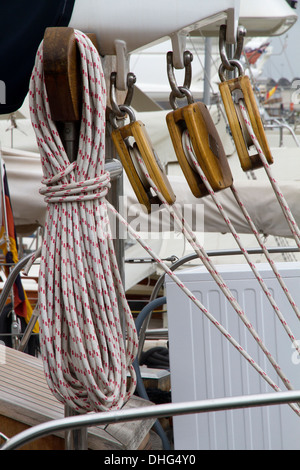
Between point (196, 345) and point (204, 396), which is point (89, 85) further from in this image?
point (204, 396)

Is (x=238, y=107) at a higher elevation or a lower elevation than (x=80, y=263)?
higher

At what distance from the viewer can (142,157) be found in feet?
4.66

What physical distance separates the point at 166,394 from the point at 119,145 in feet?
4.73

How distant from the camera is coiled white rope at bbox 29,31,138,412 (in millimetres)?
1224

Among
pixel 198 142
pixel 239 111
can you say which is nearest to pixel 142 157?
pixel 198 142

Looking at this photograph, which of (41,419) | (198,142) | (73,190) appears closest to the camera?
(73,190)

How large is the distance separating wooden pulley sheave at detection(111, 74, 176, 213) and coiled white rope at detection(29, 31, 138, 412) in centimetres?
16

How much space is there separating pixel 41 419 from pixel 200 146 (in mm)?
765

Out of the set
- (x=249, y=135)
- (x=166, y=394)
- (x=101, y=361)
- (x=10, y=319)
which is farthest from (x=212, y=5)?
(x=10, y=319)

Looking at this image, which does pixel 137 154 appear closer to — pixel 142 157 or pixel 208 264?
pixel 142 157

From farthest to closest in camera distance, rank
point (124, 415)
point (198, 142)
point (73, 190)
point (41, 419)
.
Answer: point (41, 419) < point (198, 142) < point (73, 190) < point (124, 415)

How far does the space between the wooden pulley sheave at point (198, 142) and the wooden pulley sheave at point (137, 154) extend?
57 mm

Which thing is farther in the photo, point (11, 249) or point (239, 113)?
point (11, 249)

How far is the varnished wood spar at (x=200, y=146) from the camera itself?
137 cm
